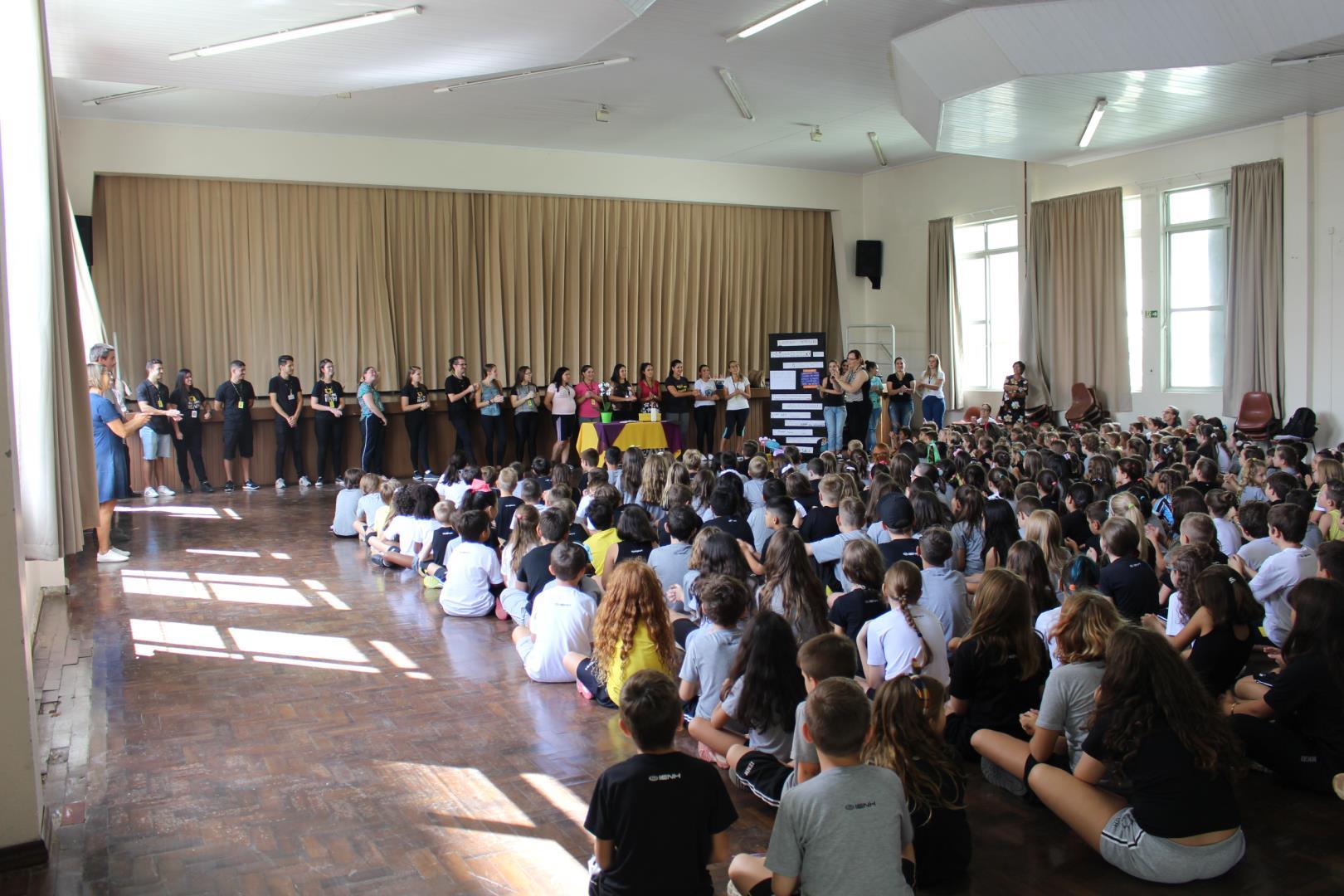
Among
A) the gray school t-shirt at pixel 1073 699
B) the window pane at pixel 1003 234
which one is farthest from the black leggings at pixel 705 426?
the gray school t-shirt at pixel 1073 699

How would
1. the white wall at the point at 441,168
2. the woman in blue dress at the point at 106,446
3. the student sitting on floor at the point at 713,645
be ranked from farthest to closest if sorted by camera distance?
1. the white wall at the point at 441,168
2. the woman in blue dress at the point at 106,446
3. the student sitting on floor at the point at 713,645

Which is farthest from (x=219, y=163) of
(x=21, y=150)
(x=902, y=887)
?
(x=902, y=887)

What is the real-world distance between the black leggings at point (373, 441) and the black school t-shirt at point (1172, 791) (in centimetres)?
1133

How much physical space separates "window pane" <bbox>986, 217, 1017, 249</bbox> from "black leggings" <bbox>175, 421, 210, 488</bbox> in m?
A: 11.8

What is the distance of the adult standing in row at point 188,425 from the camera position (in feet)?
39.8

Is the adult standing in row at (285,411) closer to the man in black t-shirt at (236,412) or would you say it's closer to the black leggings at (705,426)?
the man in black t-shirt at (236,412)

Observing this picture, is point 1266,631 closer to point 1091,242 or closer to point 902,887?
point 902,887

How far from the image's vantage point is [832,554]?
584 centimetres

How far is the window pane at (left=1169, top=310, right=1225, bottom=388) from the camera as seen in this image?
43.9ft

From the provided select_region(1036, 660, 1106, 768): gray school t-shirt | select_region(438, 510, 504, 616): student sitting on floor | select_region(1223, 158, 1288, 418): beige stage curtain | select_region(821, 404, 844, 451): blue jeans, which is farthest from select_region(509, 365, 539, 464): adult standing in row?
select_region(1036, 660, 1106, 768): gray school t-shirt

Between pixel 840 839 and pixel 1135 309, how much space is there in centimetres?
1345

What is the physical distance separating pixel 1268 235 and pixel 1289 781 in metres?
10.8

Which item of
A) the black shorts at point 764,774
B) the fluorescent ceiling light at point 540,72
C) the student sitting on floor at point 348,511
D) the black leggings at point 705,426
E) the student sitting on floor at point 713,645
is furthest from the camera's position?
the black leggings at point 705,426

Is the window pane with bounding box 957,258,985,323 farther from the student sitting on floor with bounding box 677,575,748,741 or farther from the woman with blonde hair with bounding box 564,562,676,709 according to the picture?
the student sitting on floor with bounding box 677,575,748,741
